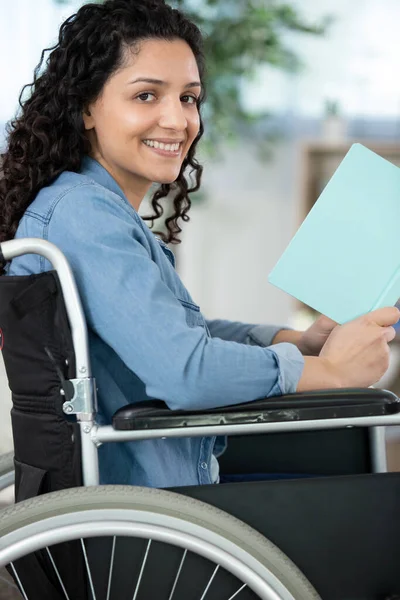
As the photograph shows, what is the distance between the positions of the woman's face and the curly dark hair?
19 mm

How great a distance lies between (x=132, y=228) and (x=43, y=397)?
24cm

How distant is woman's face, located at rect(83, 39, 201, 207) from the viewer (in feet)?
3.71

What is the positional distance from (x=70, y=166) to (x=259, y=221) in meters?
3.82

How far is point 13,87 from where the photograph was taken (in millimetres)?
4242

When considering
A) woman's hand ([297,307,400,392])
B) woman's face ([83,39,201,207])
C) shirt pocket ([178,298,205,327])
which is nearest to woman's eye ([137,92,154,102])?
woman's face ([83,39,201,207])

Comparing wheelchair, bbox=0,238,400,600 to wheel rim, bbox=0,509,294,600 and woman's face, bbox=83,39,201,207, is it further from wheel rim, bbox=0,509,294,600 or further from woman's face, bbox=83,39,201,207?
woman's face, bbox=83,39,201,207

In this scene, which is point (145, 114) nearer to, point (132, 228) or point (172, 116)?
point (172, 116)

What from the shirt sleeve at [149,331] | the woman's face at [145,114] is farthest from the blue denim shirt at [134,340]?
the woman's face at [145,114]

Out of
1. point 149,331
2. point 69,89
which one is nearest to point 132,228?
point 149,331

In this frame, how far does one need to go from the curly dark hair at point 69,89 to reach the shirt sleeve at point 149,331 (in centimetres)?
16

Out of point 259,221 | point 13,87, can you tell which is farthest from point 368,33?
point 13,87

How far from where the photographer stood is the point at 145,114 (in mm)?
1139

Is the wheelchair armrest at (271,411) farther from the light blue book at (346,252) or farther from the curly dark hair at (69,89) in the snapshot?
the curly dark hair at (69,89)

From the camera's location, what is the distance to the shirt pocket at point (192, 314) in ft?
3.82
